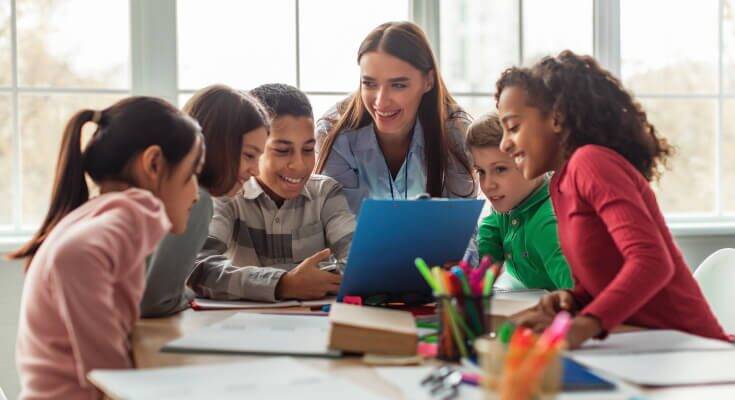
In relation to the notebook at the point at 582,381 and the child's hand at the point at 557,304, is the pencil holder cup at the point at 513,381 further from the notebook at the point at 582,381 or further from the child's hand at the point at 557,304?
the child's hand at the point at 557,304

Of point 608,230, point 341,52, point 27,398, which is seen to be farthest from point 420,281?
point 341,52

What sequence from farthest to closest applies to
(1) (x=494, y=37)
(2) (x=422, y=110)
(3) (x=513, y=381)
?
(1) (x=494, y=37) < (2) (x=422, y=110) < (3) (x=513, y=381)

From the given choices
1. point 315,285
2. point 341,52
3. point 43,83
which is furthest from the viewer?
point 341,52

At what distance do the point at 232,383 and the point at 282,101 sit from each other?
1.24m

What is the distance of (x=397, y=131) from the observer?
2439 millimetres

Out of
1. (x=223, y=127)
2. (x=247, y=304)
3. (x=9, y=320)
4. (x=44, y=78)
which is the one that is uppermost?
(x=44, y=78)

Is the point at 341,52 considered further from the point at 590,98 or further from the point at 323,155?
the point at 590,98

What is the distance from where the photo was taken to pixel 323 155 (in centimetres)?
243

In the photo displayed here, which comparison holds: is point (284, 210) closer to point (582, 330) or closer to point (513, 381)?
point (582, 330)

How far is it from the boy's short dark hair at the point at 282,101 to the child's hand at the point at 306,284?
1.64ft

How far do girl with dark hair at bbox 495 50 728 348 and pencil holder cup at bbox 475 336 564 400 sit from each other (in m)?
0.42

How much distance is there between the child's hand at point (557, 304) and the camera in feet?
4.72

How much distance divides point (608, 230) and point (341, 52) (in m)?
1.90

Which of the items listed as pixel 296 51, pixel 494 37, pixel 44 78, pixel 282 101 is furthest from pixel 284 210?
pixel 494 37
